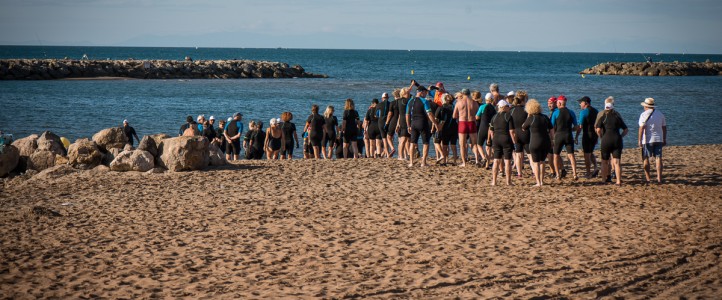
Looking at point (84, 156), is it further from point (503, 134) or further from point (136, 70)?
point (136, 70)

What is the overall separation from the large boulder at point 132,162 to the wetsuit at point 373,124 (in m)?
4.92

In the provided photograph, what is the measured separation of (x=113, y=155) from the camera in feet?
48.9

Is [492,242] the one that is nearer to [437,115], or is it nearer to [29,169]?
Result: [437,115]

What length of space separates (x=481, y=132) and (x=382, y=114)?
109 inches

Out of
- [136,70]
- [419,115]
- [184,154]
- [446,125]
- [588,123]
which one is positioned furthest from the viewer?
[136,70]

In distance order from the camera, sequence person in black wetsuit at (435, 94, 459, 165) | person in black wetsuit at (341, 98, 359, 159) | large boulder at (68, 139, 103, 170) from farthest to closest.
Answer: person in black wetsuit at (341, 98, 359, 159) < large boulder at (68, 139, 103, 170) < person in black wetsuit at (435, 94, 459, 165)

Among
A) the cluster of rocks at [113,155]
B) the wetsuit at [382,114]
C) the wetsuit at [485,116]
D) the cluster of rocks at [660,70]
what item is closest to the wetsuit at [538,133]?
the wetsuit at [485,116]

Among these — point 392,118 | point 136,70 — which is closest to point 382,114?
point 392,118

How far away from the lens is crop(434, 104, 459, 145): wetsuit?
1417 cm

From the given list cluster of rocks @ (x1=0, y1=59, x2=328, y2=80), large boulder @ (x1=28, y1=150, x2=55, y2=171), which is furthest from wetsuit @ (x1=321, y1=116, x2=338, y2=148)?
cluster of rocks @ (x1=0, y1=59, x2=328, y2=80)

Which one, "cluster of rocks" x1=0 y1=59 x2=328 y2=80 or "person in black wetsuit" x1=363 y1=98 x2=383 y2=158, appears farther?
"cluster of rocks" x1=0 y1=59 x2=328 y2=80

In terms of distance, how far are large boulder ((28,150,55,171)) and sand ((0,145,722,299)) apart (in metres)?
1.47

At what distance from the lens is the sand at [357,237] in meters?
7.00

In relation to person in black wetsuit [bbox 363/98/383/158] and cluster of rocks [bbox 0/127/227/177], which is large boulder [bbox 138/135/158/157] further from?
person in black wetsuit [bbox 363/98/383/158]
